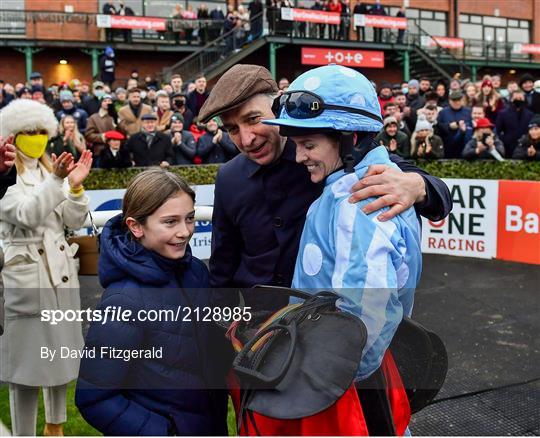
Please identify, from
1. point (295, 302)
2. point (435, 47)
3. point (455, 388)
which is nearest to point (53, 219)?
point (295, 302)

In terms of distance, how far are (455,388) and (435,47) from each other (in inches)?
1025

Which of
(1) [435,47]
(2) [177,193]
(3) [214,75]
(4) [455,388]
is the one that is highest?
(1) [435,47]

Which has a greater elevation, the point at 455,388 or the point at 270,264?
the point at 270,264

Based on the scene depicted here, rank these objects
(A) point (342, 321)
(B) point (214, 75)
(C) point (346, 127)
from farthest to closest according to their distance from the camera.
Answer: (B) point (214, 75) < (C) point (346, 127) < (A) point (342, 321)

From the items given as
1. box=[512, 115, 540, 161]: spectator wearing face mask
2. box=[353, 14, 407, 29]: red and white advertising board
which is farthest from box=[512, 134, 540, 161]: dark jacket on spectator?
box=[353, 14, 407, 29]: red and white advertising board

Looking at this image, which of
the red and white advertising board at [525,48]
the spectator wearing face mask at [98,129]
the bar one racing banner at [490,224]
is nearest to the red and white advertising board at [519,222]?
the bar one racing banner at [490,224]

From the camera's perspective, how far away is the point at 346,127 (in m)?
1.81

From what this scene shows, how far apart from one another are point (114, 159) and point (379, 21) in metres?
19.3

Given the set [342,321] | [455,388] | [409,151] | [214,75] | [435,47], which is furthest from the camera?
[435,47]

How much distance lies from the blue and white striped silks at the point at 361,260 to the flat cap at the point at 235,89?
0.44 m

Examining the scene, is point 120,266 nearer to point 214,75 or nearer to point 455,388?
point 455,388

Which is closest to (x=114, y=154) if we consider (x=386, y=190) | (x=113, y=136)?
(x=113, y=136)

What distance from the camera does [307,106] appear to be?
1821 millimetres

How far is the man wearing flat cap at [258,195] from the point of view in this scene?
208cm
